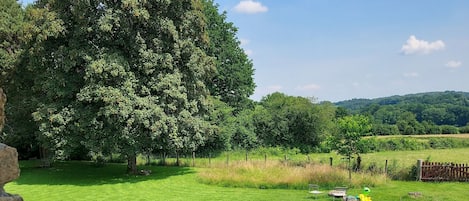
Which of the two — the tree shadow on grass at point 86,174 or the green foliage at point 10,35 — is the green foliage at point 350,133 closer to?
the tree shadow on grass at point 86,174

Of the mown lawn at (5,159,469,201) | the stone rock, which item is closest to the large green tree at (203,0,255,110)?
the mown lawn at (5,159,469,201)

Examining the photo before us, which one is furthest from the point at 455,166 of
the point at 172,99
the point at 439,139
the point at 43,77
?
the point at 439,139

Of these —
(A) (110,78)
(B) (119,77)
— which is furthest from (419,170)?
(A) (110,78)

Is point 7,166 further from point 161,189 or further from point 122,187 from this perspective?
point 122,187

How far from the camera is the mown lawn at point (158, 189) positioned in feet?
60.4

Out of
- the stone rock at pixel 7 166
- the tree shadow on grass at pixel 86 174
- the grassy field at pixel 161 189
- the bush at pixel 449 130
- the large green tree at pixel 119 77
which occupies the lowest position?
the grassy field at pixel 161 189

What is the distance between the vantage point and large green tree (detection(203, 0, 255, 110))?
44094 millimetres

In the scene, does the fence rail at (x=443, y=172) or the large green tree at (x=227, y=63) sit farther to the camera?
the large green tree at (x=227, y=63)

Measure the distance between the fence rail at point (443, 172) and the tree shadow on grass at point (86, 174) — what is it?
13640 mm

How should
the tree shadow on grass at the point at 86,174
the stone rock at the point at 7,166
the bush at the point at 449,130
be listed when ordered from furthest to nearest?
1. the bush at the point at 449,130
2. the tree shadow on grass at the point at 86,174
3. the stone rock at the point at 7,166

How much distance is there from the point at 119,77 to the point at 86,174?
313 inches

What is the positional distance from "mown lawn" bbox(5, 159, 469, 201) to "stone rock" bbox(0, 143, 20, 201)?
52.5ft

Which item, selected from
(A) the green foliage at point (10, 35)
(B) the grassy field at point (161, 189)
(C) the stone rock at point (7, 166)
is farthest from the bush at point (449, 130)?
(C) the stone rock at point (7, 166)

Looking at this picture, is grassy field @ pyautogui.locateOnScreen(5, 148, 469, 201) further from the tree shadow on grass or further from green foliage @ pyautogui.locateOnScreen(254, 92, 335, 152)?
green foliage @ pyautogui.locateOnScreen(254, 92, 335, 152)
